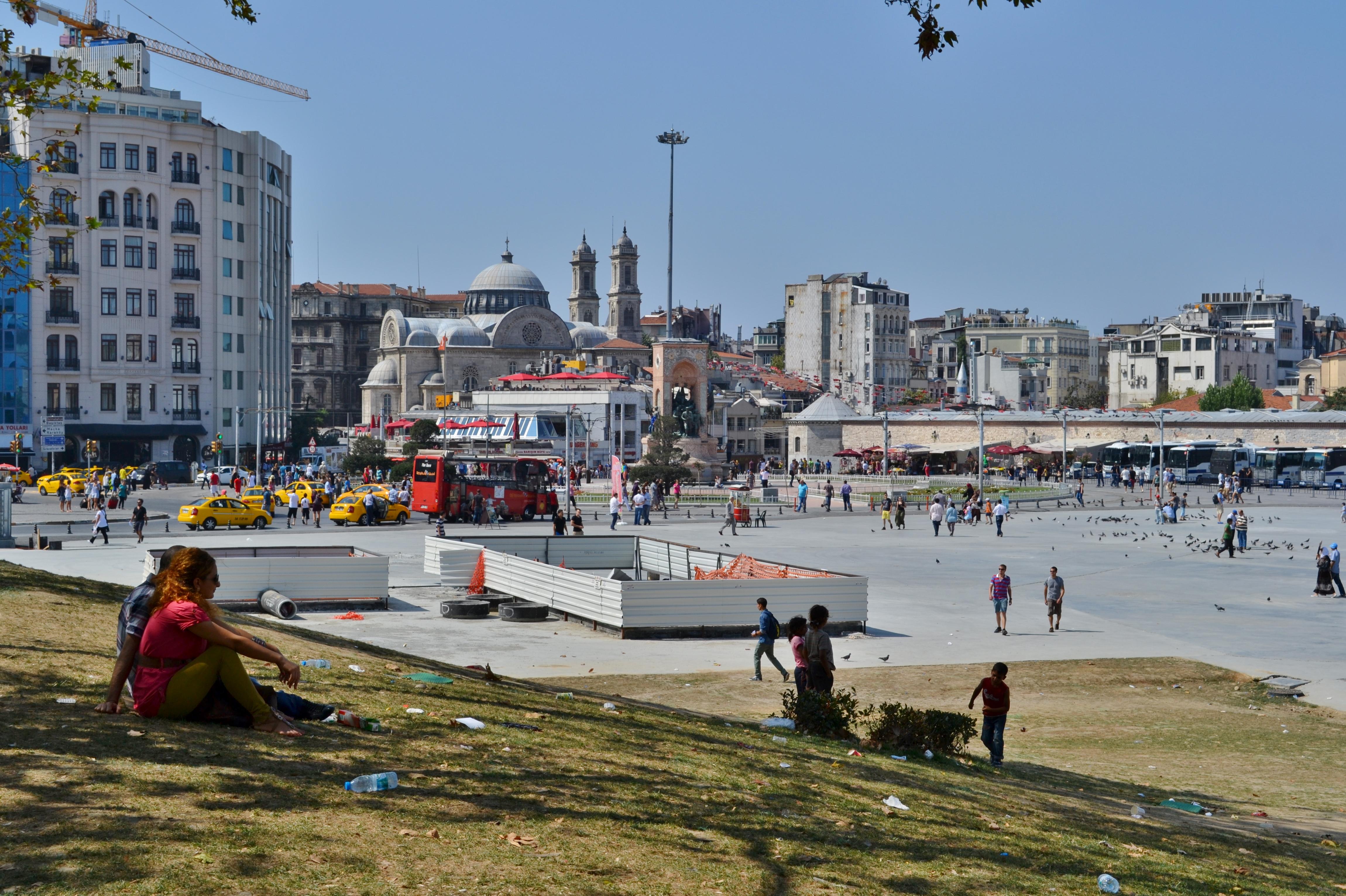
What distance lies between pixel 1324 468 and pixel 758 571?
5736 cm

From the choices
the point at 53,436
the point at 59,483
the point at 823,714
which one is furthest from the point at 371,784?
the point at 53,436

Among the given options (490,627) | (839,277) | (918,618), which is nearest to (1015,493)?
(918,618)

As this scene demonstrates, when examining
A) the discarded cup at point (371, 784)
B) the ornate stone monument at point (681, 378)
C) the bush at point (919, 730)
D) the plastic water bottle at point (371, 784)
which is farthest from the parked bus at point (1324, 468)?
the discarded cup at point (371, 784)

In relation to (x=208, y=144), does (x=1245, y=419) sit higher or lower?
lower

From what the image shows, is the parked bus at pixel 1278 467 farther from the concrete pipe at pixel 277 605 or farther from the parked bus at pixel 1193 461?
the concrete pipe at pixel 277 605

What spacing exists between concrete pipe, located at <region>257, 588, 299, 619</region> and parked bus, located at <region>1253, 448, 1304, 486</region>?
60.6 meters

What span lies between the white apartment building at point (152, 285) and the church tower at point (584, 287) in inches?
3375

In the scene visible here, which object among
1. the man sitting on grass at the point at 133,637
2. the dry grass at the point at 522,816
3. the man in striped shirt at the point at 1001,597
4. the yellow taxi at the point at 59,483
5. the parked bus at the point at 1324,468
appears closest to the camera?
the dry grass at the point at 522,816

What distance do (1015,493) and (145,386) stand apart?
4553cm

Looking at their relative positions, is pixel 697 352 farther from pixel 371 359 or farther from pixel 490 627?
pixel 490 627

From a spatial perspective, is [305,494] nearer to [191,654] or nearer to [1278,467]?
[191,654]

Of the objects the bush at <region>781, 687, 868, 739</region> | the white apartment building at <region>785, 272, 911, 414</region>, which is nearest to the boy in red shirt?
the bush at <region>781, 687, 868, 739</region>

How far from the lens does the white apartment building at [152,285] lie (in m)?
71.1

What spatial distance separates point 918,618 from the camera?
22156mm
